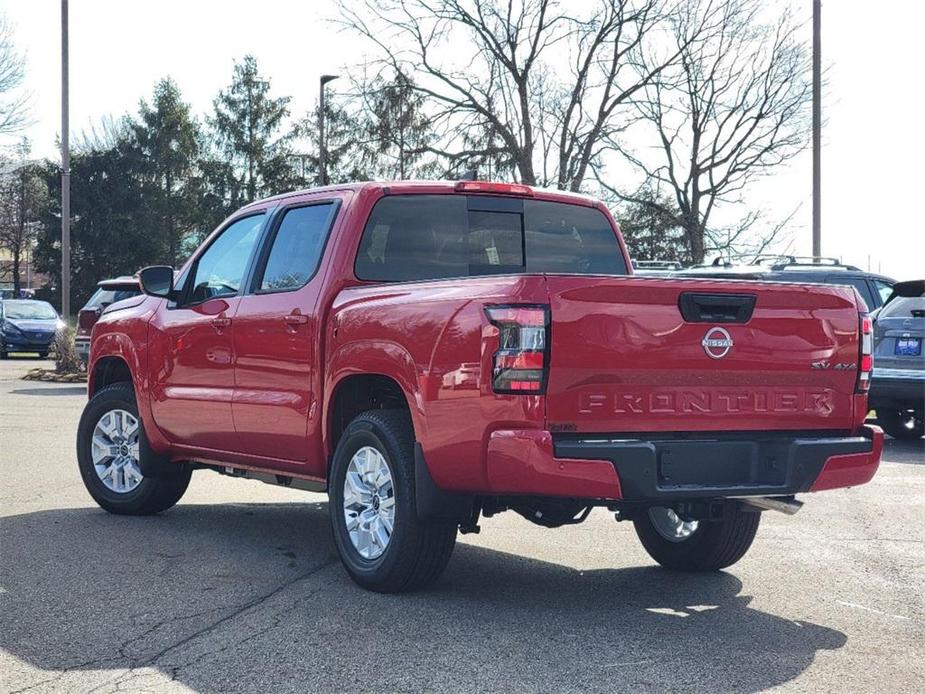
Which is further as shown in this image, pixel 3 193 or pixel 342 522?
pixel 3 193

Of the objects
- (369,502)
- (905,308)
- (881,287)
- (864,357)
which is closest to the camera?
(864,357)

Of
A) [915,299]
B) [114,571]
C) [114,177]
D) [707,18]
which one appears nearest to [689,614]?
[114,571]

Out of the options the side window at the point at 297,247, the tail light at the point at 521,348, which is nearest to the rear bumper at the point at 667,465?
the tail light at the point at 521,348

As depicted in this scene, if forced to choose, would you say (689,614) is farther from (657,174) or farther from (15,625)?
(657,174)

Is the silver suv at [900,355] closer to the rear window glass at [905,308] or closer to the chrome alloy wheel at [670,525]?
the rear window glass at [905,308]

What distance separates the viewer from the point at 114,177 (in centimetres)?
6412

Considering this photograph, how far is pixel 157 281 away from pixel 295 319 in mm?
1578

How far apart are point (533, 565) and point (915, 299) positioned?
25.3 feet

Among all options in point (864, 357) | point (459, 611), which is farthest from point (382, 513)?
point (864, 357)

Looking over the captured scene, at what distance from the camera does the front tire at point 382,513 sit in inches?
228

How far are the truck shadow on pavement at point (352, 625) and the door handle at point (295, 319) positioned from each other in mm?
1268

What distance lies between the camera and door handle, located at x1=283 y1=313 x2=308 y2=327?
21.9ft

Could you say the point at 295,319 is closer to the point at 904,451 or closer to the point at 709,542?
the point at 709,542

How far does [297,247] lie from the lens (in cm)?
708
